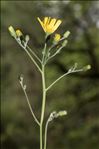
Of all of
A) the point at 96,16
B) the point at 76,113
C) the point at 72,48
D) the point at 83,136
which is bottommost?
the point at 83,136

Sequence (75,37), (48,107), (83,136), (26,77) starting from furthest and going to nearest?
(26,77) → (48,107) → (83,136) → (75,37)

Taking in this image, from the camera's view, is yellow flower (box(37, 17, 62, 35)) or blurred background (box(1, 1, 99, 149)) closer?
yellow flower (box(37, 17, 62, 35))

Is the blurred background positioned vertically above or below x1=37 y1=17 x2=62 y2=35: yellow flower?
below

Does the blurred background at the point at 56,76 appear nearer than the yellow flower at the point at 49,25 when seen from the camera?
No

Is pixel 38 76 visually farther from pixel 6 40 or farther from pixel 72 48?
pixel 72 48

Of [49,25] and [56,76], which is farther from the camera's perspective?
[56,76]

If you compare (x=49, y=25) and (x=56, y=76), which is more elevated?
(x=49, y=25)

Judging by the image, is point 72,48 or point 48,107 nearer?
point 72,48

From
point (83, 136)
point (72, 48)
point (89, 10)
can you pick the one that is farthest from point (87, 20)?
point (83, 136)
